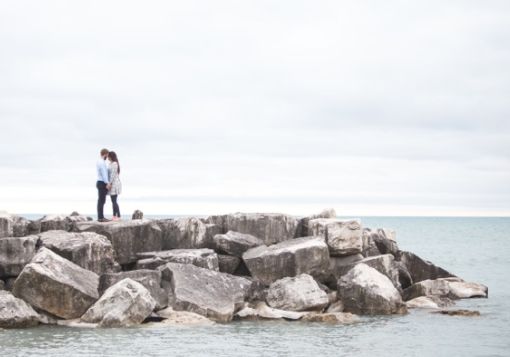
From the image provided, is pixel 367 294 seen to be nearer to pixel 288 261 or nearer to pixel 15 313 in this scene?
pixel 288 261

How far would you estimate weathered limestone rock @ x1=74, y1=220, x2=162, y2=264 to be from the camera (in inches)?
975

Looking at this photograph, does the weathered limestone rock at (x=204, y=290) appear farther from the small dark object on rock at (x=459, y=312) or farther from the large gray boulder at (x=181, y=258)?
the small dark object on rock at (x=459, y=312)

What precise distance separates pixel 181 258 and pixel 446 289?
9344 mm

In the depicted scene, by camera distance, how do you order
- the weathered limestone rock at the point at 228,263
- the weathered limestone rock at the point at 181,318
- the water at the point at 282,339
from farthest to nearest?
the weathered limestone rock at the point at 228,263 → the weathered limestone rock at the point at 181,318 → the water at the point at 282,339

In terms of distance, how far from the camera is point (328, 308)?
24.4 metres

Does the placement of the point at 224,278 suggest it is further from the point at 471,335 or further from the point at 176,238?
the point at 471,335

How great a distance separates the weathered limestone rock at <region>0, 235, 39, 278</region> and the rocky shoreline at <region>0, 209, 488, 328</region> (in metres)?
0.03

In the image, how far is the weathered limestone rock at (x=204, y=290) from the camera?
22.4 m

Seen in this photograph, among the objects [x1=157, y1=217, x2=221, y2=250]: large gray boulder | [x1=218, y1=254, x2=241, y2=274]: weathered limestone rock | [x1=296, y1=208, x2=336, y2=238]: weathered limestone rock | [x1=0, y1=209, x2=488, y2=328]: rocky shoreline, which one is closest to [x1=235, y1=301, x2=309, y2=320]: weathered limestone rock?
[x1=0, y1=209, x2=488, y2=328]: rocky shoreline

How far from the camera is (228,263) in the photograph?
25.7 metres

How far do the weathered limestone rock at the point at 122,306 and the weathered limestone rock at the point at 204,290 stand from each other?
4.16 feet

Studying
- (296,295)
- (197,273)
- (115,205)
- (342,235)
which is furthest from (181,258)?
(342,235)

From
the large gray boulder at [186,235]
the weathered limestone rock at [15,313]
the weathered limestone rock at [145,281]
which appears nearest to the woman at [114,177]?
the large gray boulder at [186,235]

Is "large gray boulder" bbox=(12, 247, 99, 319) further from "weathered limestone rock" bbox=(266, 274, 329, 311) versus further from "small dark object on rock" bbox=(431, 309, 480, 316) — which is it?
"small dark object on rock" bbox=(431, 309, 480, 316)
